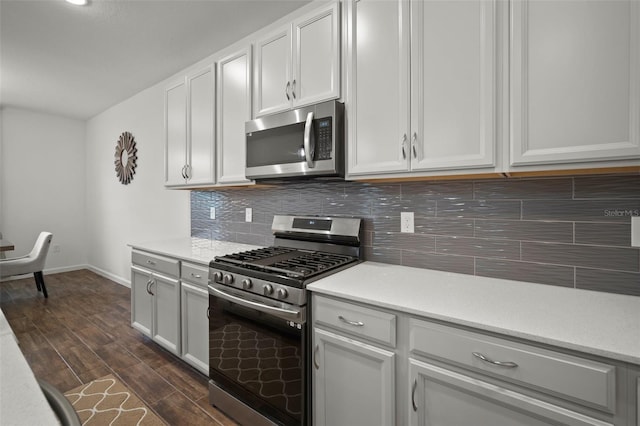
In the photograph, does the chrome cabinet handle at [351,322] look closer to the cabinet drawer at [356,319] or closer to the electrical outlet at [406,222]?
the cabinet drawer at [356,319]

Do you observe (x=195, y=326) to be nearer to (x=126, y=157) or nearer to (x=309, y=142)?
(x=309, y=142)

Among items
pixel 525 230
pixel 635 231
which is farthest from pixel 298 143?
pixel 635 231

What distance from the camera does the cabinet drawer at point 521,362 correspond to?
2.98 ft

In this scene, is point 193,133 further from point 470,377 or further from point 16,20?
point 470,377

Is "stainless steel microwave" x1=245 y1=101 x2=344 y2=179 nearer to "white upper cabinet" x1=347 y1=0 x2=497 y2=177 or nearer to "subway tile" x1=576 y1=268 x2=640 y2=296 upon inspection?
"white upper cabinet" x1=347 y1=0 x2=497 y2=177

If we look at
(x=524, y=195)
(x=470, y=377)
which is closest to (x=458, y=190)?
(x=524, y=195)

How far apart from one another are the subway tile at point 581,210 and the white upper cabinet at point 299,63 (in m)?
1.16

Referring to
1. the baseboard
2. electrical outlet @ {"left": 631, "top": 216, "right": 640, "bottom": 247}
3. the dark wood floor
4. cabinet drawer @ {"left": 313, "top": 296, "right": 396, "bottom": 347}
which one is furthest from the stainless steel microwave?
the baseboard

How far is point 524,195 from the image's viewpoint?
1517 millimetres

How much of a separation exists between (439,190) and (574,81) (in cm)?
74

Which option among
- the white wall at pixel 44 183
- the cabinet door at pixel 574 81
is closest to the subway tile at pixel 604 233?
the cabinet door at pixel 574 81

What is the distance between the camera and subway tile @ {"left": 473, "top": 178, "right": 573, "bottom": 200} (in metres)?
1.43

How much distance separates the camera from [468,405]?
1115 millimetres

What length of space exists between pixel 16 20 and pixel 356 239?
3099 millimetres
